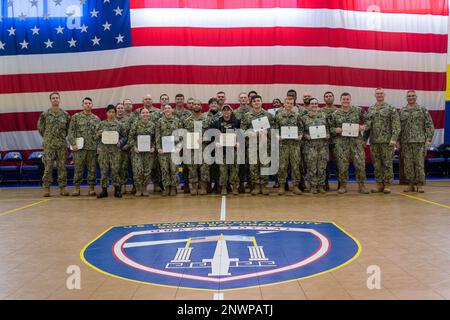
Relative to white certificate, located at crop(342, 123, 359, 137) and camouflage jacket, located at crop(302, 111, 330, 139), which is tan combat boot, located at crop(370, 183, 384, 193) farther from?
camouflage jacket, located at crop(302, 111, 330, 139)

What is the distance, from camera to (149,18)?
1045 centimetres

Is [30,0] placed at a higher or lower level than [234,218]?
higher

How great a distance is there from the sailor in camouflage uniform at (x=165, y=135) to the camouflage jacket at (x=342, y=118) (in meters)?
2.75

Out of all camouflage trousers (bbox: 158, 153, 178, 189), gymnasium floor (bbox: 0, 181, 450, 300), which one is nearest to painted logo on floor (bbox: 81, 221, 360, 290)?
gymnasium floor (bbox: 0, 181, 450, 300)

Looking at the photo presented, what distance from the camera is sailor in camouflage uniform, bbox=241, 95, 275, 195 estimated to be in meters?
8.05

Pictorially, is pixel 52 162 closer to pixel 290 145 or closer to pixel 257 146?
pixel 257 146

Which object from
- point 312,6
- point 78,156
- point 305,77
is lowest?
point 78,156

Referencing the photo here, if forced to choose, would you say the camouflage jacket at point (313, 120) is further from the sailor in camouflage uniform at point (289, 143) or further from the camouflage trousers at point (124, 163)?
the camouflage trousers at point (124, 163)

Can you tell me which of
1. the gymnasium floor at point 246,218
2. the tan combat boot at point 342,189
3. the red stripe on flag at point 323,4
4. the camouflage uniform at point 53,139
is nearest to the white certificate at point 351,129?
the tan combat boot at point 342,189

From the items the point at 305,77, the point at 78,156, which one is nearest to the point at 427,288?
the point at 78,156

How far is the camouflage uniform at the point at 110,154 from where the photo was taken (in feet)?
26.9

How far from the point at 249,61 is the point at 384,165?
402 centimetres

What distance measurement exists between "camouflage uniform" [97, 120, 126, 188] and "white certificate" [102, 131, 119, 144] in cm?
10

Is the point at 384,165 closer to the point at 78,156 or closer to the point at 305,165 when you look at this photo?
the point at 305,165
